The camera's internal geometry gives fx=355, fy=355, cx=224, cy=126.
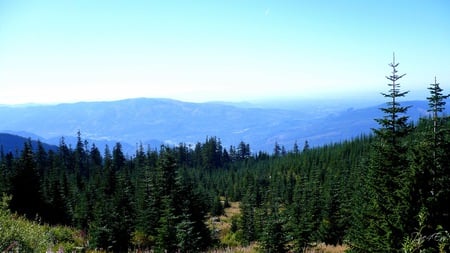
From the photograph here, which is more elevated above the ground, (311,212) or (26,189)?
(26,189)

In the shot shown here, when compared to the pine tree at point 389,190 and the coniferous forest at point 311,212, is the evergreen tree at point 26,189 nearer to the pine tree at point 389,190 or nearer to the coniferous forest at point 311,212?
the coniferous forest at point 311,212

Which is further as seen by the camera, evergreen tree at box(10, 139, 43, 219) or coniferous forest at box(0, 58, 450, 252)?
evergreen tree at box(10, 139, 43, 219)

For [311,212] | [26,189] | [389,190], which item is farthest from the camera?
[311,212]

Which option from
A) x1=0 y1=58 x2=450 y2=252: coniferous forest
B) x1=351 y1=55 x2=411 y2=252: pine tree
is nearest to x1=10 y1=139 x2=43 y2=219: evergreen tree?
x1=0 y1=58 x2=450 y2=252: coniferous forest

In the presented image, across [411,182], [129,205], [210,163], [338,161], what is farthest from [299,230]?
[210,163]

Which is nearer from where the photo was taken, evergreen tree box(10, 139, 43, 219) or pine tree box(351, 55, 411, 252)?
pine tree box(351, 55, 411, 252)

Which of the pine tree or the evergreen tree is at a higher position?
the pine tree

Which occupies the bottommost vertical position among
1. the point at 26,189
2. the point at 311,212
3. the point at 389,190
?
the point at 311,212

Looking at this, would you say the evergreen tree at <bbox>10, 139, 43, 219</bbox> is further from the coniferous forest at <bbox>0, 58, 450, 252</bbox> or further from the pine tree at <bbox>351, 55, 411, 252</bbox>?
the pine tree at <bbox>351, 55, 411, 252</bbox>

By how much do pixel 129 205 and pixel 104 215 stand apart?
57.3ft

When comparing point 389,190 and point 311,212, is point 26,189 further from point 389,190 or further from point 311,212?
point 389,190

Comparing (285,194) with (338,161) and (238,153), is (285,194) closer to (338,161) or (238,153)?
(338,161)

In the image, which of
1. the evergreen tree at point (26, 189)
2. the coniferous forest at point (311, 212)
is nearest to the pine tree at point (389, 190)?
the coniferous forest at point (311, 212)

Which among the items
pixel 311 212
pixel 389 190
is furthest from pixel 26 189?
pixel 389 190
